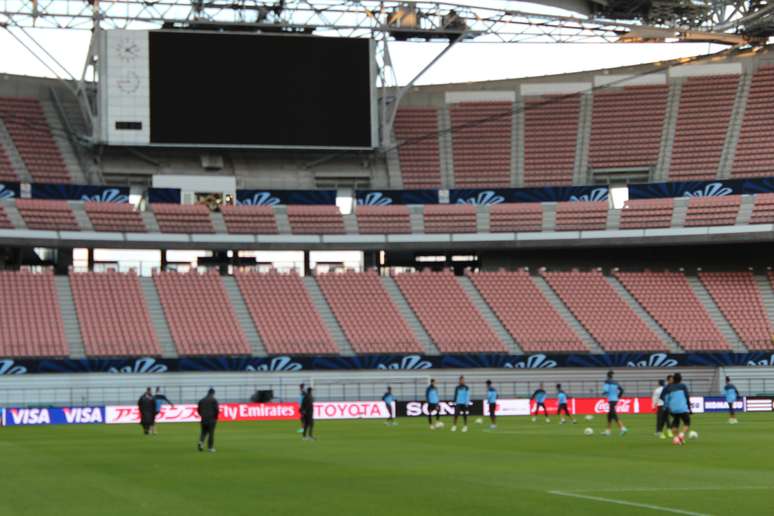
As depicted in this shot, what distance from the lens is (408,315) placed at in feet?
232

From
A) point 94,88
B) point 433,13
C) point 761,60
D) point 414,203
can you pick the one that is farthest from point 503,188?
point 94,88

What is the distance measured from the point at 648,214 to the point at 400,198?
45.8ft

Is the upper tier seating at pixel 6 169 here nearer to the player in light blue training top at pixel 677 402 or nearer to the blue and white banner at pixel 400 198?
the blue and white banner at pixel 400 198

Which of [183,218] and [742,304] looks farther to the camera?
[183,218]

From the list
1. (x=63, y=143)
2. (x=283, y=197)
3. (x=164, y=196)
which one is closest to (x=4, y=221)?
(x=63, y=143)

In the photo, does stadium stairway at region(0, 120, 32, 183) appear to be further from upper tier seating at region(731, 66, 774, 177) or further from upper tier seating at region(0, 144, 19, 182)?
upper tier seating at region(731, 66, 774, 177)

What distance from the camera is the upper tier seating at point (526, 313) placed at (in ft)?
225

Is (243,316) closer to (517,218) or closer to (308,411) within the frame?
(517,218)

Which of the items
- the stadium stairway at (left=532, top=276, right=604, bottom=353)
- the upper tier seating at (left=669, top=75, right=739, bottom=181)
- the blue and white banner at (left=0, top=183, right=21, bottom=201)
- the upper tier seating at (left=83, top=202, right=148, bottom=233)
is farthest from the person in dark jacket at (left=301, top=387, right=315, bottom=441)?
the upper tier seating at (left=669, top=75, right=739, bottom=181)

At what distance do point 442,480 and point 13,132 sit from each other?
57703mm

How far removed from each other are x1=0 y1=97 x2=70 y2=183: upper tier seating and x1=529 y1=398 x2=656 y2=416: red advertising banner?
99.9 feet

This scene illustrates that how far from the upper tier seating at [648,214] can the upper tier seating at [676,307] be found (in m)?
3.23

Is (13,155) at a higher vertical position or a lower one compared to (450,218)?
higher

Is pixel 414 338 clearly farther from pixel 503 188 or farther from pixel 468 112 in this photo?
pixel 468 112
